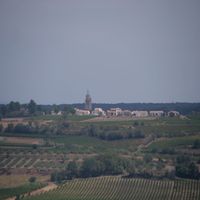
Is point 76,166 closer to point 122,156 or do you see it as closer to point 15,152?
point 122,156

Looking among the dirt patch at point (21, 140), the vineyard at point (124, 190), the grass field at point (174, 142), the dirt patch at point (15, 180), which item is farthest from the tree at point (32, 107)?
the vineyard at point (124, 190)

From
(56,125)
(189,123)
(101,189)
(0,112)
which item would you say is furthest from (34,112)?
(101,189)

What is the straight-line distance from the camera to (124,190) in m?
29.9

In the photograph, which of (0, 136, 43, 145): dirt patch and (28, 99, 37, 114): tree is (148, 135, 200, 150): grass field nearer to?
(0, 136, 43, 145): dirt patch

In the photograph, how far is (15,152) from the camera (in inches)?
1651

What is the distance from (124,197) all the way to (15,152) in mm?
15304

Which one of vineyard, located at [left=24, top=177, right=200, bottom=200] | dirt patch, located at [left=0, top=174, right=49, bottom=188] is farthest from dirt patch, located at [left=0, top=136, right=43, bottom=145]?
vineyard, located at [left=24, top=177, right=200, bottom=200]

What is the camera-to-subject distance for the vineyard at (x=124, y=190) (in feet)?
92.6

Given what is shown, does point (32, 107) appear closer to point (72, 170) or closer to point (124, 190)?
point (72, 170)

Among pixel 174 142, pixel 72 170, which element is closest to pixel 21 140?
pixel 174 142

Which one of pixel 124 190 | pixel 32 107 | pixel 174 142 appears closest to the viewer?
pixel 124 190

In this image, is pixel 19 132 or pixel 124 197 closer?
pixel 124 197

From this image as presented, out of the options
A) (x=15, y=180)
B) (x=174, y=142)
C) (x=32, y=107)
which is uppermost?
(x=32, y=107)

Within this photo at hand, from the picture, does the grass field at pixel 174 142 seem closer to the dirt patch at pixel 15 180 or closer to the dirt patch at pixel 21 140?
the dirt patch at pixel 21 140
